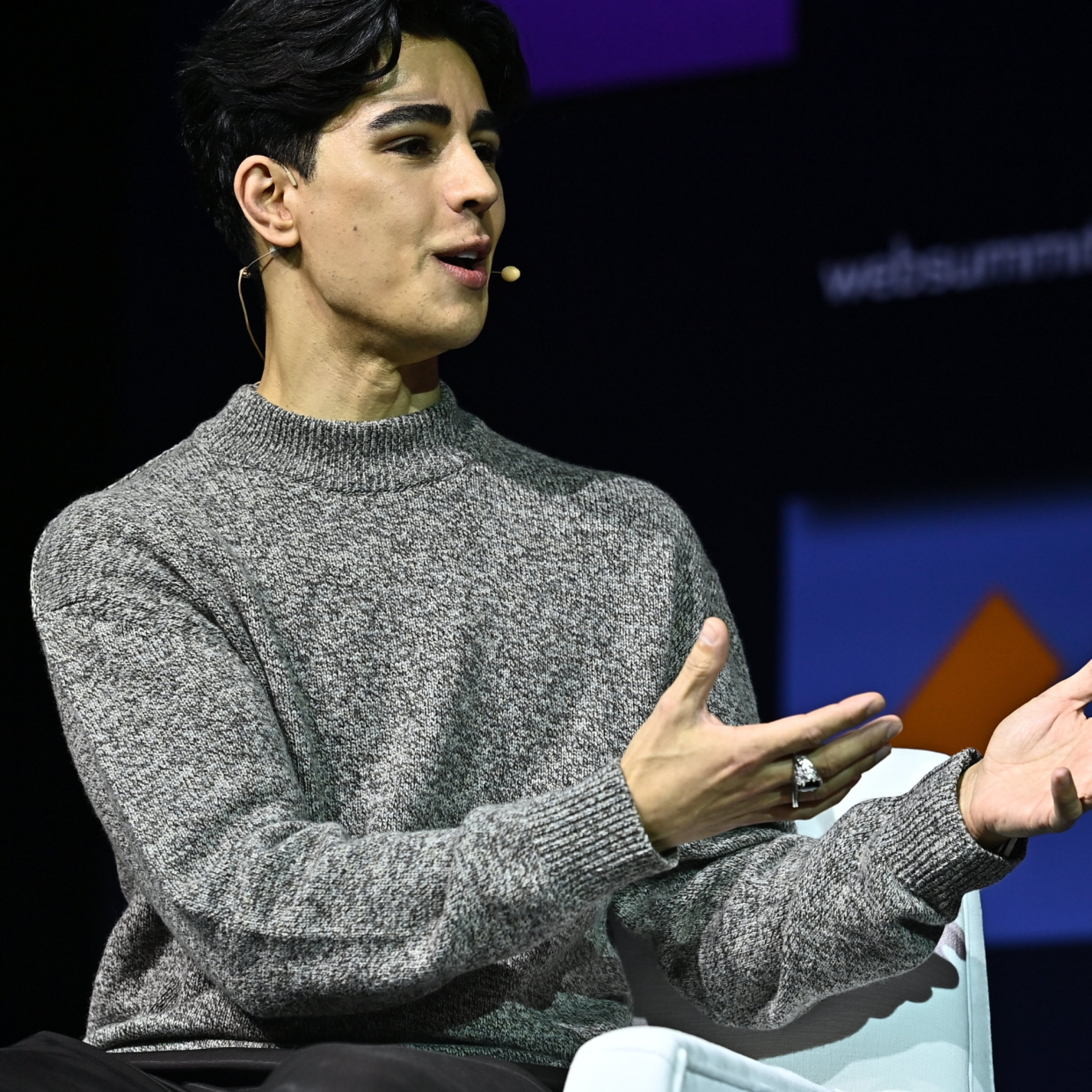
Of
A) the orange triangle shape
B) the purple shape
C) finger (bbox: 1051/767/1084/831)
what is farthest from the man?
the purple shape

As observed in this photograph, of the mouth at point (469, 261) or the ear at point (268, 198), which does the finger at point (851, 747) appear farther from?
the ear at point (268, 198)

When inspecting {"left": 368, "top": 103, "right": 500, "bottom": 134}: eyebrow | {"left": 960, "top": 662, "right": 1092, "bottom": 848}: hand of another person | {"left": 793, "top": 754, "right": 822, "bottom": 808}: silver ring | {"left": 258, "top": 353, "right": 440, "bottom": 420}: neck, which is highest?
{"left": 368, "top": 103, "right": 500, "bottom": 134}: eyebrow

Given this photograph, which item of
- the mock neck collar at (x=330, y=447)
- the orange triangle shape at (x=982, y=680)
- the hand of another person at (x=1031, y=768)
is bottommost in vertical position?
the orange triangle shape at (x=982, y=680)

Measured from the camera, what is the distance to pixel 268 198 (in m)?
1.55

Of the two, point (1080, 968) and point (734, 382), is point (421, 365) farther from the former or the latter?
point (1080, 968)

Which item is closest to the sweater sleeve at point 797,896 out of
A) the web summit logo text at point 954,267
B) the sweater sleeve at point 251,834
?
the sweater sleeve at point 251,834

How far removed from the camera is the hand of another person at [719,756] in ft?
3.47

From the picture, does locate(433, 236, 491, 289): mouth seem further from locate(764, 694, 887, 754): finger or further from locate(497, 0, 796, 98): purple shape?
locate(497, 0, 796, 98): purple shape

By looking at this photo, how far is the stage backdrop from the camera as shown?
6.82 feet

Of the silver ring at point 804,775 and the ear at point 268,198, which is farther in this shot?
the ear at point 268,198

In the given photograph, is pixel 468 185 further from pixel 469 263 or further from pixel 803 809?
pixel 803 809

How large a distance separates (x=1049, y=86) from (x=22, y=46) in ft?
5.59

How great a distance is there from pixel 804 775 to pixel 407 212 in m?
0.67

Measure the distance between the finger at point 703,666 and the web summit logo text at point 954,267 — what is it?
4.40 ft
